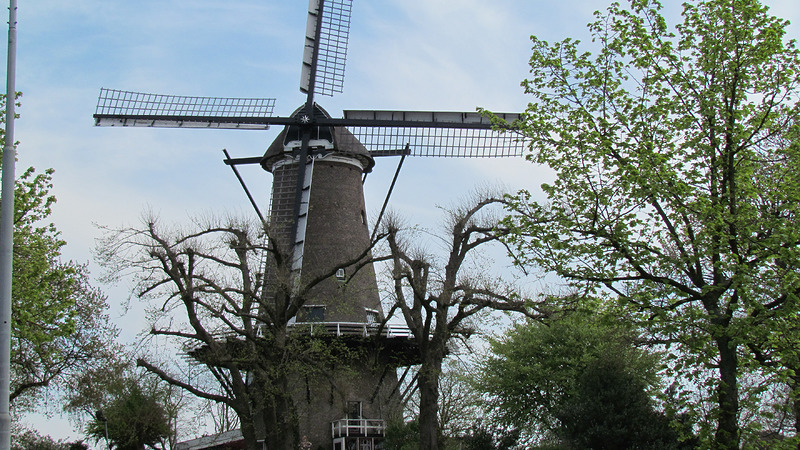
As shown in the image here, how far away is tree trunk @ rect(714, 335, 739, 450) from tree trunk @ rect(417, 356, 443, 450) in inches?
354

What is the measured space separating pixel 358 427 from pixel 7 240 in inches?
775

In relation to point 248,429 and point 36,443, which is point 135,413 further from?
point 248,429

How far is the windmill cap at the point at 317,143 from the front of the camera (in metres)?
33.6

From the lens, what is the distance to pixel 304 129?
3369 cm

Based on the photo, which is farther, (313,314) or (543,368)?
(543,368)

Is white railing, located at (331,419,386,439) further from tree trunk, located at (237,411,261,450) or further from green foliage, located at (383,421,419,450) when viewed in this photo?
tree trunk, located at (237,411,261,450)

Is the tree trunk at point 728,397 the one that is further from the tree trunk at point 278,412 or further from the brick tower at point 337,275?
the brick tower at point 337,275

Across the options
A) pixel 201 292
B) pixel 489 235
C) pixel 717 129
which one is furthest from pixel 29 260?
pixel 717 129

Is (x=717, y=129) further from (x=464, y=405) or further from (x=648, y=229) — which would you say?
(x=464, y=405)

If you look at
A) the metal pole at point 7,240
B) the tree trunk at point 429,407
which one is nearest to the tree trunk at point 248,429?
the tree trunk at point 429,407

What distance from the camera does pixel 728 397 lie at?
14.6 m

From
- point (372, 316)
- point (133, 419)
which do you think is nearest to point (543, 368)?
point (372, 316)

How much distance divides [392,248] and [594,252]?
33.2ft

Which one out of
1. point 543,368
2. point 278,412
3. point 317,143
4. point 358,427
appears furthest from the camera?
point 543,368
